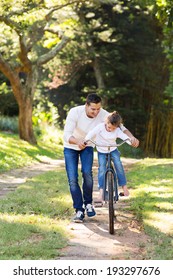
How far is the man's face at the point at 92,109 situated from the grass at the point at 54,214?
60.3 inches

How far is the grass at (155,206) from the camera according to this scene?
6559 mm

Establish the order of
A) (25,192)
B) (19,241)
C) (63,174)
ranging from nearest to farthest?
(19,241) < (25,192) < (63,174)

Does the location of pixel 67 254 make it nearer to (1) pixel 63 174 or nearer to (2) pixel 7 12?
(1) pixel 63 174

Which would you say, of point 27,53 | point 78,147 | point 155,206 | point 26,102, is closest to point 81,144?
point 78,147

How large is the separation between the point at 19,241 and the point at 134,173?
8295 millimetres

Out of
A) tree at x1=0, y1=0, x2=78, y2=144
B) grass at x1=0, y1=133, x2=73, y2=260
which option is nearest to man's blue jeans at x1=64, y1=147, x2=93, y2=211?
grass at x1=0, y1=133, x2=73, y2=260

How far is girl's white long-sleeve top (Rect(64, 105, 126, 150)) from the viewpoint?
25.2 feet

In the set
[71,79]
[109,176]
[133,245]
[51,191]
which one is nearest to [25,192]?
[51,191]

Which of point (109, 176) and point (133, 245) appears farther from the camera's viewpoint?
point (109, 176)

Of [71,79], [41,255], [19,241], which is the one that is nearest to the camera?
[41,255]

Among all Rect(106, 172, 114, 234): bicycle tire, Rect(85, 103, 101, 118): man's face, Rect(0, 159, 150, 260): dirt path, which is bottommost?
Rect(0, 159, 150, 260): dirt path

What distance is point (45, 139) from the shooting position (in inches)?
1063

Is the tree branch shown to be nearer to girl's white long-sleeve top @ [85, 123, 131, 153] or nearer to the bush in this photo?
the bush

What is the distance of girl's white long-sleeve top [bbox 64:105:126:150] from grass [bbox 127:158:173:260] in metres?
1.42
